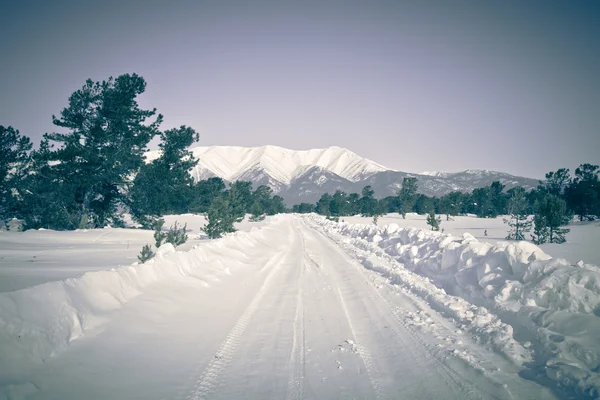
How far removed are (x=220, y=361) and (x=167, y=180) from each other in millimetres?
24967

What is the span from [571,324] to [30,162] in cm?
3576

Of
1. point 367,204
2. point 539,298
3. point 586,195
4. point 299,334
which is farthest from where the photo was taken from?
point 367,204

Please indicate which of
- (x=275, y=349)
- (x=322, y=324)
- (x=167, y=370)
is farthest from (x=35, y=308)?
(x=322, y=324)

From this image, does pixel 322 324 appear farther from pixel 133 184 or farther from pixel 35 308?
pixel 133 184

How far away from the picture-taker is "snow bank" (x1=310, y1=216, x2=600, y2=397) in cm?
432

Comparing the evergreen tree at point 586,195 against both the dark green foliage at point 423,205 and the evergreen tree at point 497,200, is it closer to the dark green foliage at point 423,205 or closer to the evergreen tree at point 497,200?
the evergreen tree at point 497,200

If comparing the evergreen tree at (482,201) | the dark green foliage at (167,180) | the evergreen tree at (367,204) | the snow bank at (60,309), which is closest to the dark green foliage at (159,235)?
the snow bank at (60,309)

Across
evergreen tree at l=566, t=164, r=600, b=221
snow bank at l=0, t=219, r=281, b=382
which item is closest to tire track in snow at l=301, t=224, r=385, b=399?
snow bank at l=0, t=219, r=281, b=382

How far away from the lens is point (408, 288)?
8.90 metres

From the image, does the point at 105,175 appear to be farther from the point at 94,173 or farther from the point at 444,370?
the point at 444,370

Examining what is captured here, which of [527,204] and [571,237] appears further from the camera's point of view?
[527,204]

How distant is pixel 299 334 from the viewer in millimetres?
5617

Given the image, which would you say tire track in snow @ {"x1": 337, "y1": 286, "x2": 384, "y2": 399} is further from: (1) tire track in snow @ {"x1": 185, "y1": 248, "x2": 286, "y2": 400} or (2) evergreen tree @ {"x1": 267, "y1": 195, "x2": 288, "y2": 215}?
(2) evergreen tree @ {"x1": 267, "y1": 195, "x2": 288, "y2": 215}

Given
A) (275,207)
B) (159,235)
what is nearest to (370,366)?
(159,235)
